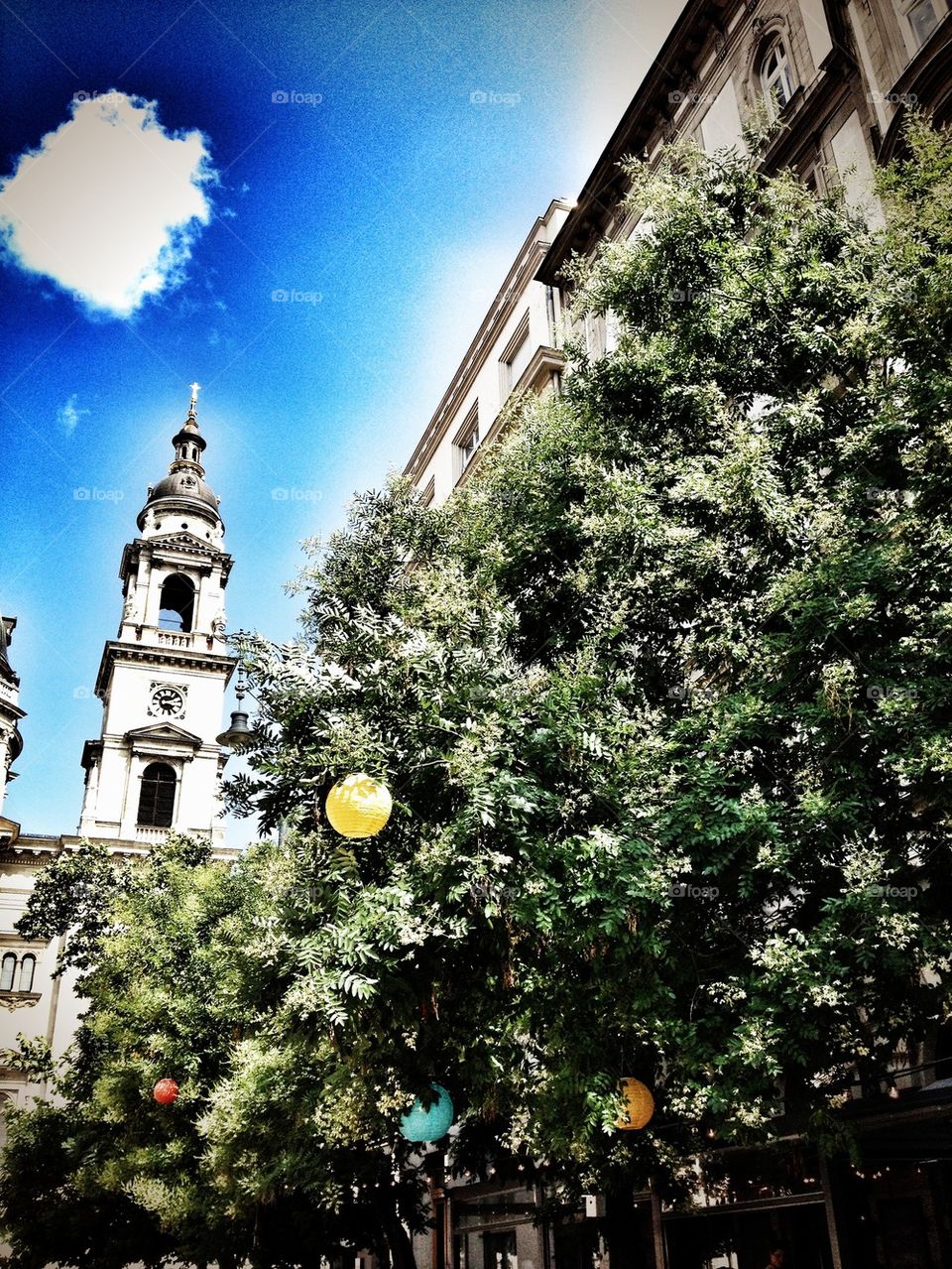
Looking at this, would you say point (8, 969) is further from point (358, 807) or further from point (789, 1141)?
point (358, 807)

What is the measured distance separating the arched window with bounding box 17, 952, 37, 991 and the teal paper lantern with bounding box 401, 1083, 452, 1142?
36748 millimetres

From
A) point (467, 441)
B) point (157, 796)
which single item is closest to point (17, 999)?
point (157, 796)

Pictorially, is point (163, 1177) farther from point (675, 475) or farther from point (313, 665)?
point (675, 475)

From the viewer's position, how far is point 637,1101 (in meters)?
8.63

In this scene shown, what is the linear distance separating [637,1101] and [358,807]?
4.06 m

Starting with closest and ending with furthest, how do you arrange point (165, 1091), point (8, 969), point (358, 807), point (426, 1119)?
point (358, 807)
point (426, 1119)
point (165, 1091)
point (8, 969)

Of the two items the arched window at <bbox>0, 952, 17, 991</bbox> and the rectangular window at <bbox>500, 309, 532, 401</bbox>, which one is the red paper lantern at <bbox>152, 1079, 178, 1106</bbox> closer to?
the rectangular window at <bbox>500, 309, 532, 401</bbox>

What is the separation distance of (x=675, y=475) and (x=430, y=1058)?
6.18 m

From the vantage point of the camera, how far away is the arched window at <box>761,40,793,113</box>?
15828mm

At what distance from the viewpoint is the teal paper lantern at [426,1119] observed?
8.74 meters

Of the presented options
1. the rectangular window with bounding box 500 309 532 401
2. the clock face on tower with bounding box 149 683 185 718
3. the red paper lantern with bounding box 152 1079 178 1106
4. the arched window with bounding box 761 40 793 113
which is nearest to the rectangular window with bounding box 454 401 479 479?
the rectangular window with bounding box 500 309 532 401

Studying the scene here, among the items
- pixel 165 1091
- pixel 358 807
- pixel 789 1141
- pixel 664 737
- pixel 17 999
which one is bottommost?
pixel 789 1141

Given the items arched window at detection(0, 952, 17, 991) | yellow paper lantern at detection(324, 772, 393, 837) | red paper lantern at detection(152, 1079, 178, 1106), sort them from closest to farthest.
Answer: yellow paper lantern at detection(324, 772, 393, 837), red paper lantern at detection(152, 1079, 178, 1106), arched window at detection(0, 952, 17, 991)

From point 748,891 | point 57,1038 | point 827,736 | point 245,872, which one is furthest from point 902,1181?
point 57,1038
